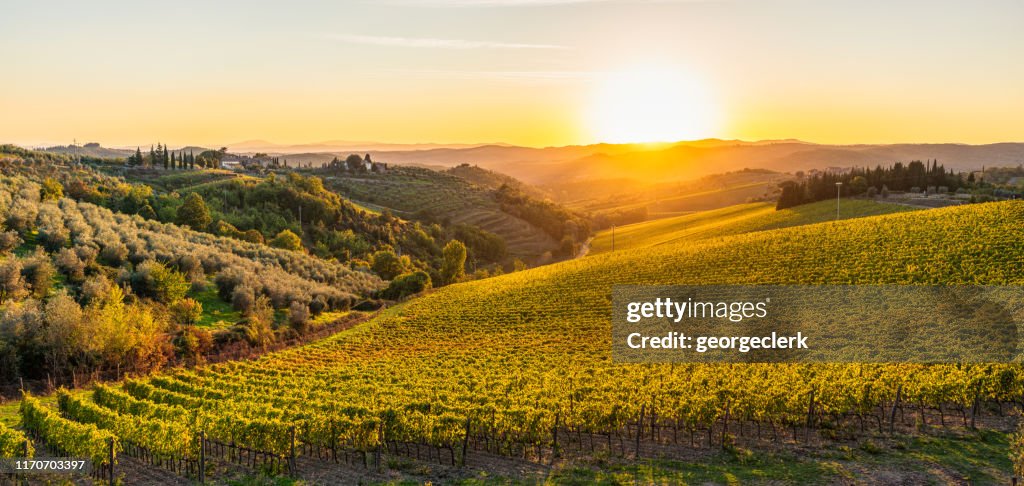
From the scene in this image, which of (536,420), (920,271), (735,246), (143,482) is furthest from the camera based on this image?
(735,246)

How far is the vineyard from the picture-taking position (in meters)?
23.5

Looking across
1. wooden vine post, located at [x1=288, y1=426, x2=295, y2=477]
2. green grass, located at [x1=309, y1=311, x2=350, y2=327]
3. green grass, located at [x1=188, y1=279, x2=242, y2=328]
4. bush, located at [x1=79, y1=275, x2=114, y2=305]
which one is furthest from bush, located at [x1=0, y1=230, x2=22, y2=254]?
wooden vine post, located at [x1=288, y1=426, x2=295, y2=477]

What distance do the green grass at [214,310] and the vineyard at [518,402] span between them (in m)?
9.60

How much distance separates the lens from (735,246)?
6838 centimetres

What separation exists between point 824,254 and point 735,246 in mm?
11866

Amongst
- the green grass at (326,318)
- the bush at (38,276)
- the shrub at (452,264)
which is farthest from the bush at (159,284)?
the shrub at (452,264)

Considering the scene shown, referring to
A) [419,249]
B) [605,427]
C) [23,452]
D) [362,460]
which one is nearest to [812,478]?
[605,427]

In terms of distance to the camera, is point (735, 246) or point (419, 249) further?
point (419, 249)

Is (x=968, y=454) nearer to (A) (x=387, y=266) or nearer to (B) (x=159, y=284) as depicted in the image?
(B) (x=159, y=284)

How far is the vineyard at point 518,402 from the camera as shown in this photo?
77.1 feet

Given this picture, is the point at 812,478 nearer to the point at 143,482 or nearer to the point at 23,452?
the point at 143,482

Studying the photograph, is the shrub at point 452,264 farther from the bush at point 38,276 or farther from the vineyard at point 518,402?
the bush at point 38,276

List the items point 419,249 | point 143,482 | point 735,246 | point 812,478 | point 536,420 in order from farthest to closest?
point 419,249 → point 735,246 → point 536,420 → point 143,482 → point 812,478

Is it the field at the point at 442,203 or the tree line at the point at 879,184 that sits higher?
the tree line at the point at 879,184
